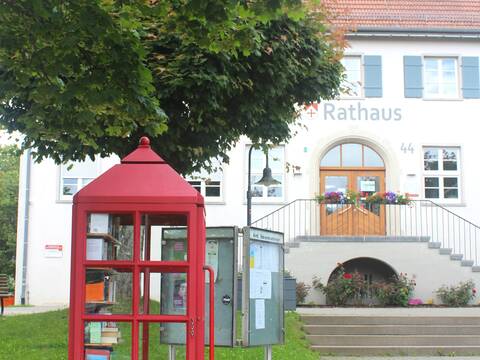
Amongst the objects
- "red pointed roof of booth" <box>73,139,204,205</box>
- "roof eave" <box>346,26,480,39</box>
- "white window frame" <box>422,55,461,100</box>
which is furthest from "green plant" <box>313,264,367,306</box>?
"red pointed roof of booth" <box>73,139,204,205</box>

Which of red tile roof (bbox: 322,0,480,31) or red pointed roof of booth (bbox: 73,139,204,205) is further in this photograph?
red tile roof (bbox: 322,0,480,31)

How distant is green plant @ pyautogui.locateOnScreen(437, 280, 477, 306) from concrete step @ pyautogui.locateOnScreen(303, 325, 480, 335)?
471 centimetres

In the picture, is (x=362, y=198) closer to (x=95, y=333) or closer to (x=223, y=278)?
(x=223, y=278)

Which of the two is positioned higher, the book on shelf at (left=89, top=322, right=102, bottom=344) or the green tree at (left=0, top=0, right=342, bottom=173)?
the green tree at (left=0, top=0, right=342, bottom=173)

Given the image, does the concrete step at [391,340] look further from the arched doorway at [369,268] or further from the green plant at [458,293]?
the arched doorway at [369,268]

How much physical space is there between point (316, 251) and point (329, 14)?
8731mm

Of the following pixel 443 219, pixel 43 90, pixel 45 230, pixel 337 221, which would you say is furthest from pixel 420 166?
pixel 43 90

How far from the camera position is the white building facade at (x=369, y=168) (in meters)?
20.4

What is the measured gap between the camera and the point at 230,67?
9914mm

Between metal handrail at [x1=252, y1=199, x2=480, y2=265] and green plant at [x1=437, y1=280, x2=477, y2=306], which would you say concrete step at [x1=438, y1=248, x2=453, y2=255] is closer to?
green plant at [x1=437, y1=280, x2=477, y2=306]

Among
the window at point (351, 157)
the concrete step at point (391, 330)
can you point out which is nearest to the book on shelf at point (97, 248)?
the concrete step at point (391, 330)

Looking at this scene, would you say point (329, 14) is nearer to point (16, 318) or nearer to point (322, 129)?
point (16, 318)

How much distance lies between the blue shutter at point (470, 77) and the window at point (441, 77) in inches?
9.6

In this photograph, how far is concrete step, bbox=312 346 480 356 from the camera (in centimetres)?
1240
